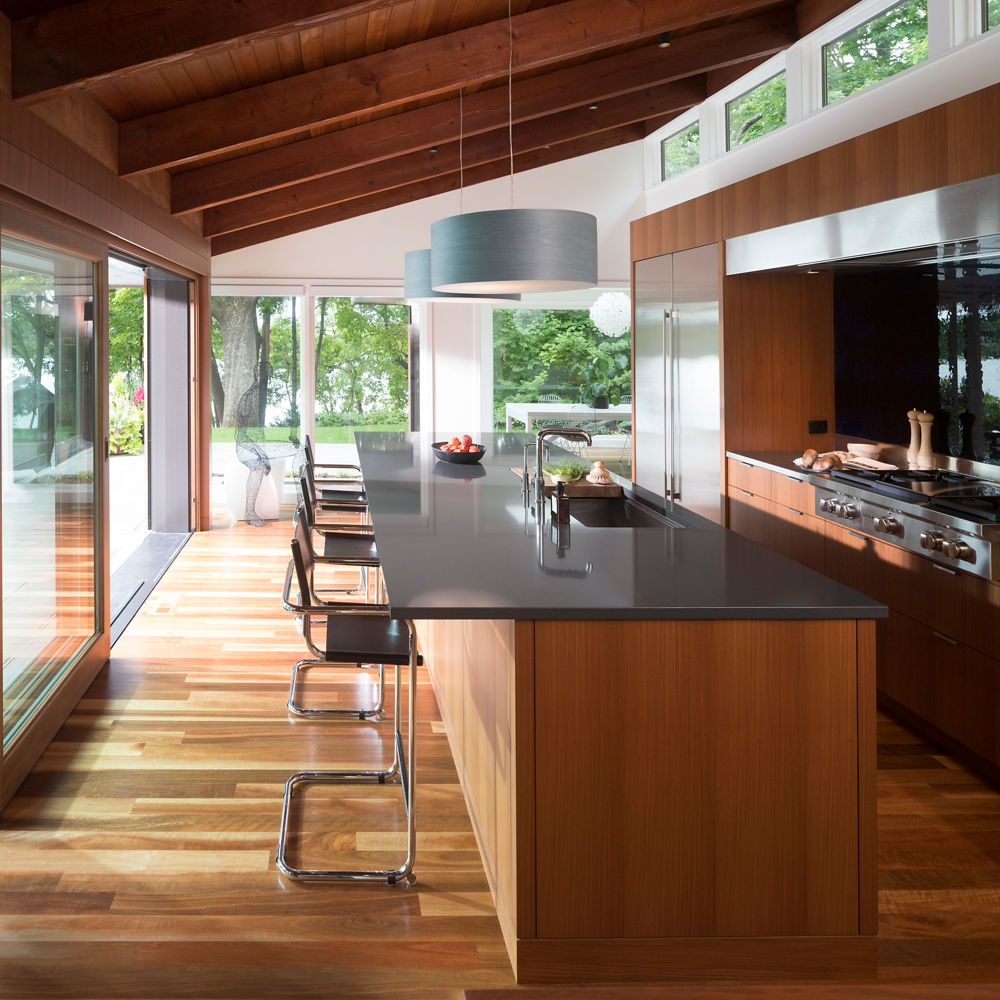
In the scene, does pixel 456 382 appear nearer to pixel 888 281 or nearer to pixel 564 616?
pixel 888 281

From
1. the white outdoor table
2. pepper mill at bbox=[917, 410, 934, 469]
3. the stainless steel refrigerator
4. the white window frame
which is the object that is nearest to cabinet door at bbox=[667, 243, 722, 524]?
the stainless steel refrigerator

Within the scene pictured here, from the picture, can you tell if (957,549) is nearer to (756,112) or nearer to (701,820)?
(701,820)

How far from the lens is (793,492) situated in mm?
5242

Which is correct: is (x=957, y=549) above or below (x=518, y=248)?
below

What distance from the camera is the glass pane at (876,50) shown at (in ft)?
19.7

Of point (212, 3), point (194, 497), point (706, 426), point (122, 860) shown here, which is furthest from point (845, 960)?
point (194, 497)

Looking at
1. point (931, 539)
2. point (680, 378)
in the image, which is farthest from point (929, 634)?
point (680, 378)

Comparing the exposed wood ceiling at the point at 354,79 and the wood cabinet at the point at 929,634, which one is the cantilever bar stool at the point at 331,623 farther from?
the wood cabinet at the point at 929,634

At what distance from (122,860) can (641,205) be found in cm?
858

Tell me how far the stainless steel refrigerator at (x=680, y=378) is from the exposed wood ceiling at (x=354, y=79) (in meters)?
1.37

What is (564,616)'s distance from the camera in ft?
8.01

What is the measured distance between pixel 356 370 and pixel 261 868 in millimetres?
7691

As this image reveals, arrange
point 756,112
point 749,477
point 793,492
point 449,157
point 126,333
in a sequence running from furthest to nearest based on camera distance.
A: 1. point 126,333
2. point 449,157
3. point 756,112
4. point 749,477
5. point 793,492

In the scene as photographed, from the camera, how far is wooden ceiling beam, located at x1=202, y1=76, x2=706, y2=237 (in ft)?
28.1
